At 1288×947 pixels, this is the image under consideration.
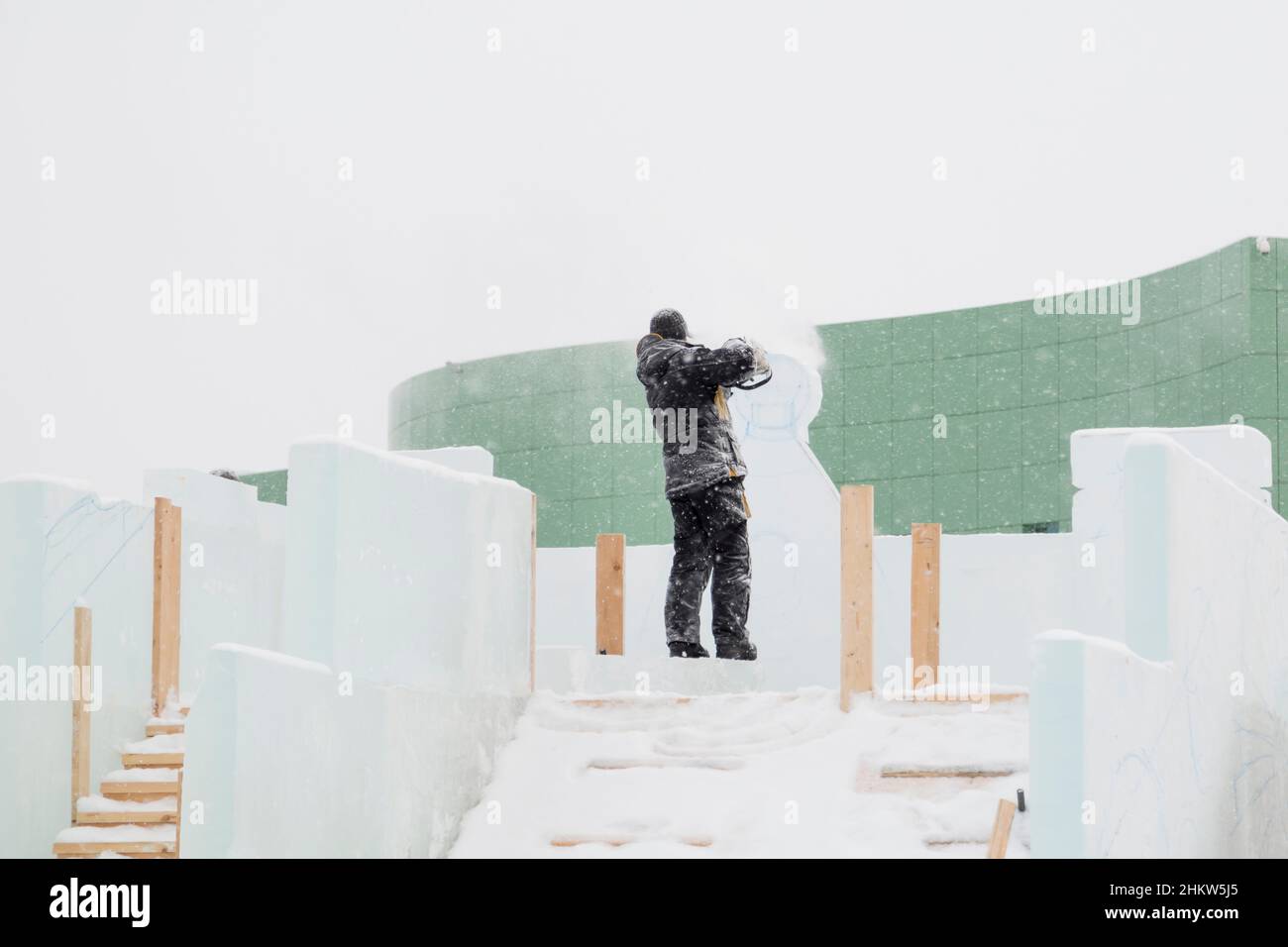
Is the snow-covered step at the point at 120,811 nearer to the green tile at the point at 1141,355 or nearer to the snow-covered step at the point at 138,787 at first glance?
the snow-covered step at the point at 138,787

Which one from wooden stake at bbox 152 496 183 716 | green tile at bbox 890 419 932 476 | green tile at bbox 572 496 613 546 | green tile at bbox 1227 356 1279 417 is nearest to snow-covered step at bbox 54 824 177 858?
wooden stake at bbox 152 496 183 716

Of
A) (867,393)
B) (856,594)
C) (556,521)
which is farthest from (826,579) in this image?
(556,521)

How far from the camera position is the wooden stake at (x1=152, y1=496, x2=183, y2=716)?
390 inches

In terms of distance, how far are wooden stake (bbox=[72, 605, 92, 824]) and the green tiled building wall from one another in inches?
667

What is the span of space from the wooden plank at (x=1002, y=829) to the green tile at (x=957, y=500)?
20.2m

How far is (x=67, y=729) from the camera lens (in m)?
8.91

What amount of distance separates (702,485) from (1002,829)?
323 centimetres

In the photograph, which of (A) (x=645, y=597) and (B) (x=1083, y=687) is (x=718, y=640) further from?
(B) (x=1083, y=687)

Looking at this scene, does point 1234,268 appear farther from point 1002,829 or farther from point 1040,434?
point 1002,829

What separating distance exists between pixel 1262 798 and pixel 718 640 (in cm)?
281

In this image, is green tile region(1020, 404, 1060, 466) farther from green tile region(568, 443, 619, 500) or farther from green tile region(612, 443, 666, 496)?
green tile region(568, 443, 619, 500)

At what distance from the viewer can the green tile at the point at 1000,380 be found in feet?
84.8

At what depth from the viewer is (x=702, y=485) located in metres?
8.75
